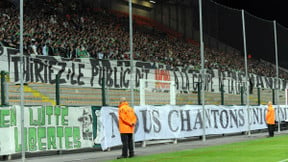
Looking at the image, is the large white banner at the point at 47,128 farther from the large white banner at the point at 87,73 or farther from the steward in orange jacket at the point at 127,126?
the steward in orange jacket at the point at 127,126

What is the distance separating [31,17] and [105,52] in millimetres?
4802

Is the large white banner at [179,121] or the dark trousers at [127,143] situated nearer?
the dark trousers at [127,143]

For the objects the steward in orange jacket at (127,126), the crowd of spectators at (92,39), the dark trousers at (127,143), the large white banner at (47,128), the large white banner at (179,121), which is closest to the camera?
the large white banner at (47,128)

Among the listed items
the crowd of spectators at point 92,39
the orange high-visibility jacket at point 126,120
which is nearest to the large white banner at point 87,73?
the crowd of spectators at point 92,39

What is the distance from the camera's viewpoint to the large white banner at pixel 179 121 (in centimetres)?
2000

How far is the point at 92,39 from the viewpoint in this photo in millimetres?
33281

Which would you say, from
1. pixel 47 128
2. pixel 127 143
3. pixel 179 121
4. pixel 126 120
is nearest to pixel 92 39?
→ pixel 179 121

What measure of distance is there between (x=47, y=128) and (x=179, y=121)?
336 inches

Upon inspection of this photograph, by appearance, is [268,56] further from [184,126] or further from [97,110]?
[97,110]

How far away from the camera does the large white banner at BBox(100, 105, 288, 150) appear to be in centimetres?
2000

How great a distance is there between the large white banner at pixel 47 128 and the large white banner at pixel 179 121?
0.82 meters

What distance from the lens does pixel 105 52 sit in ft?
107

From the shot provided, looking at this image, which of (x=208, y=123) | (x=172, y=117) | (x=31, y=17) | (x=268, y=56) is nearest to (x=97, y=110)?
(x=172, y=117)

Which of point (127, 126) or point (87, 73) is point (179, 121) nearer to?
point (87, 73)
